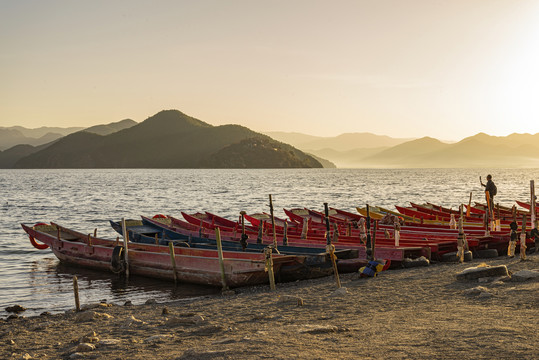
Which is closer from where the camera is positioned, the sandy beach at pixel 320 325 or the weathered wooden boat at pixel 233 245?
the sandy beach at pixel 320 325

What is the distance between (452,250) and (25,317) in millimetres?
14317

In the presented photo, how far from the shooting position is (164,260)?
19344 millimetres

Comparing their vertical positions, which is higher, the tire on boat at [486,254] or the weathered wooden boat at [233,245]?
the weathered wooden boat at [233,245]

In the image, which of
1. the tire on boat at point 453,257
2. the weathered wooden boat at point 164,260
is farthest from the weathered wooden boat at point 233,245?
the tire on boat at point 453,257

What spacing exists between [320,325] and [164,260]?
10.6 metres

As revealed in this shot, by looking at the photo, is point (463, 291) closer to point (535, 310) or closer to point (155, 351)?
point (535, 310)

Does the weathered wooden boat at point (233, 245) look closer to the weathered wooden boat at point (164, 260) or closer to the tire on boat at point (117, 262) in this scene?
the weathered wooden boat at point (164, 260)

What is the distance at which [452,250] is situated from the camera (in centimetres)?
1945

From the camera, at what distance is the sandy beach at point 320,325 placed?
8.18 m

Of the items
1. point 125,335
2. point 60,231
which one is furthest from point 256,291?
point 60,231

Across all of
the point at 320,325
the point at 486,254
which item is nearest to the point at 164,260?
the point at 320,325

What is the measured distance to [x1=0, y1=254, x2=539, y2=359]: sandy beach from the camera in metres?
8.18

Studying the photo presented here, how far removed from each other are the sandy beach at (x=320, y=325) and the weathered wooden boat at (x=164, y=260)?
169 cm

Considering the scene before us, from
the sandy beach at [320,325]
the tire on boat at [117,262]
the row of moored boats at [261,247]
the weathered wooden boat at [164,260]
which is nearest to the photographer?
the sandy beach at [320,325]
